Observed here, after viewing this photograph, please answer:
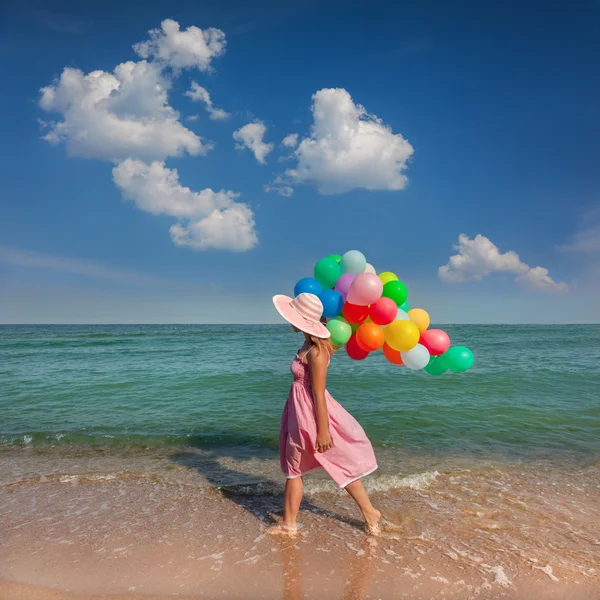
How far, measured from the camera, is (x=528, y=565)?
3215 millimetres

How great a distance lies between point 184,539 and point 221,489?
1224 millimetres

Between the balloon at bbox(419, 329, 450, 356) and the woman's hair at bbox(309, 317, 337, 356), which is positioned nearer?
the woman's hair at bbox(309, 317, 337, 356)

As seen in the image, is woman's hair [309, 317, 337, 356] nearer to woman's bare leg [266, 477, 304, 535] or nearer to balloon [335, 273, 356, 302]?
balloon [335, 273, 356, 302]

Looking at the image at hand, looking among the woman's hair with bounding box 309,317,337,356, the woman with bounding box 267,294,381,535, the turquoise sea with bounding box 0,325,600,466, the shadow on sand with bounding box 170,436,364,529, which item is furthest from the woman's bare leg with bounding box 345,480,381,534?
the turquoise sea with bounding box 0,325,600,466

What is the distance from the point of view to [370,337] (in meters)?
4.43

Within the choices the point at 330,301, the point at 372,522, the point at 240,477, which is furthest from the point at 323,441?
the point at 240,477

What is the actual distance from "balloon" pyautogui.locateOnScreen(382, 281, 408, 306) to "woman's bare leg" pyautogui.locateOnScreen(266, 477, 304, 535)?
2182 millimetres

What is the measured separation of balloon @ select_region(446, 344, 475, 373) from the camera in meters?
4.70

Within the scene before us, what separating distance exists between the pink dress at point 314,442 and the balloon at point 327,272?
50.1 inches

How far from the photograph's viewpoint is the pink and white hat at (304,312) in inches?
138

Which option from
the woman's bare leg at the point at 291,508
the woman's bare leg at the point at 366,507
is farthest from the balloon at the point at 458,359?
the woman's bare leg at the point at 291,508

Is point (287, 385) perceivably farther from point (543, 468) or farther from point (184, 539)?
point (184, 539)

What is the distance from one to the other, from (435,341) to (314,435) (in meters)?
1.97

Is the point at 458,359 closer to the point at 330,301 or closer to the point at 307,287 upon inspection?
the point at 330,301
